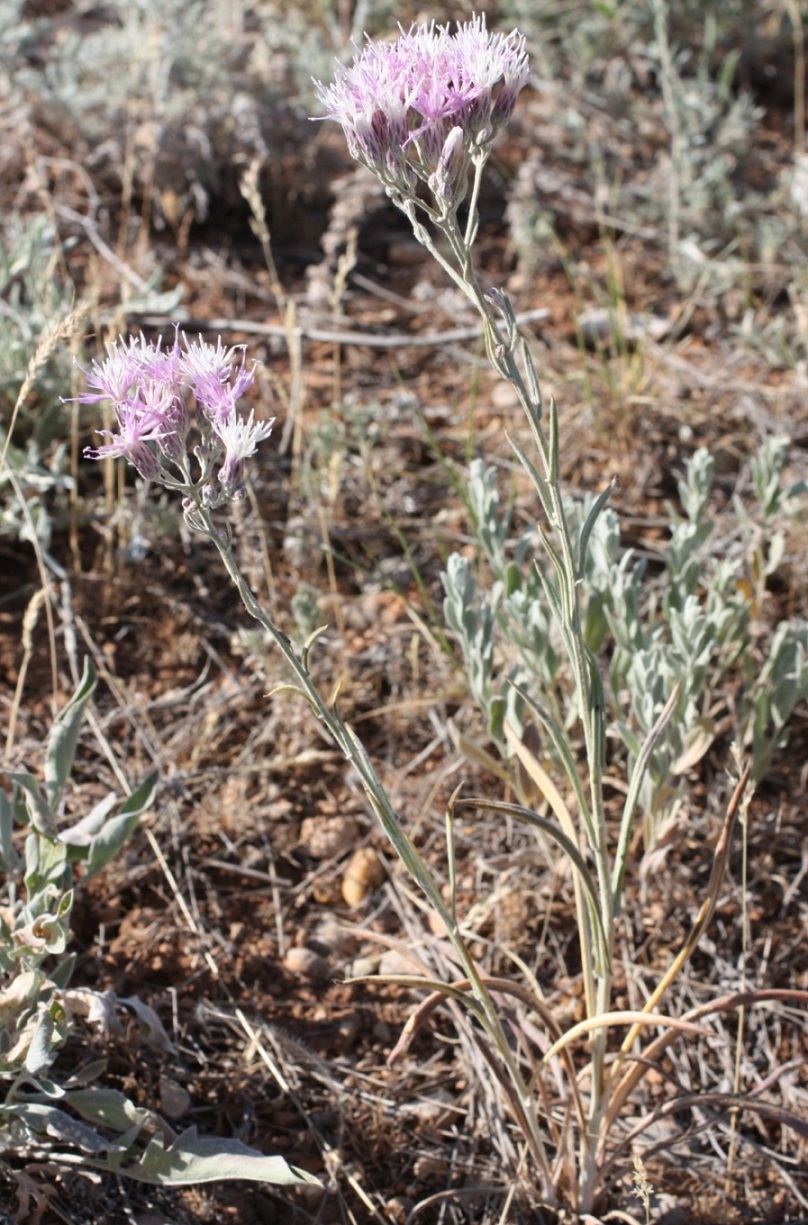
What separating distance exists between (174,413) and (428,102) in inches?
21.9

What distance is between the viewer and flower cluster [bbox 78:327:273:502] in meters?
1.62

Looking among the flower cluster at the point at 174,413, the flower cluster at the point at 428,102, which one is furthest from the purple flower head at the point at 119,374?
the flower cluster at the point at 428,102

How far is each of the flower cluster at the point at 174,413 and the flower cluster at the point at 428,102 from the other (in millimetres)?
358

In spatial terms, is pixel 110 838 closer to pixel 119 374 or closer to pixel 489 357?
pixel 119 374

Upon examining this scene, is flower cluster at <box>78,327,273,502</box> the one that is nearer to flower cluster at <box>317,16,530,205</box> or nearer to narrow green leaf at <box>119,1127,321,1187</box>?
flower cluster at <box>317,16,530,205</box>

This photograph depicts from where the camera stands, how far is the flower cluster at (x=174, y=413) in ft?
5.32

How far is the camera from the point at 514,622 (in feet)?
8.96

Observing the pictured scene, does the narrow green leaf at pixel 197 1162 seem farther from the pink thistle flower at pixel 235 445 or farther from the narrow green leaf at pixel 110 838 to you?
the pink thistle flower at pixel 235 445

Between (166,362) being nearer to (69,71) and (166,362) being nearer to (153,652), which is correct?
(153,652)

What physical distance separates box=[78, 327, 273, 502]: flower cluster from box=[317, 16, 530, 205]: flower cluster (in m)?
0.36

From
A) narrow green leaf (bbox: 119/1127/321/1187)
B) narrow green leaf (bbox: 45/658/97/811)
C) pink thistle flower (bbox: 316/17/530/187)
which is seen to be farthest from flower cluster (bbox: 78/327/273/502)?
narrow green leaf (bbox: 119/1127/321/1187)

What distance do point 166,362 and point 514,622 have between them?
50.4 inches

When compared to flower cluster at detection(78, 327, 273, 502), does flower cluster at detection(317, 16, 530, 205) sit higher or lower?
higher

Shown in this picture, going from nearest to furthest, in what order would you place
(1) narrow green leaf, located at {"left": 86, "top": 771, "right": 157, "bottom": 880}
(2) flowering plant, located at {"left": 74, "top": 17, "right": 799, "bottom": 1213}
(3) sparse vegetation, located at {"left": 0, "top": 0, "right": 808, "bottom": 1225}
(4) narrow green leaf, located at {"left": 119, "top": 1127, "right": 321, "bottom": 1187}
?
1. (2) flowering plant, located at {"left": 74, "top": 17, "right": 799, "bottom": 1213}
2. (4) narrow green leaf, located at {"left": 119, "top": 1127, "right": 321, "bottom": 1187}
3. (3) sparse vegetation, located at {"left": 0, "top": 0, "right": 808, "bottom": 1225}
4. (1) narrow green leaf, located at {"left": 86, "top": 771, "right": 157, "bottom": 880}
